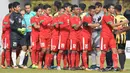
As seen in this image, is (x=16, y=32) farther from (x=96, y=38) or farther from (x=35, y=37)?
(x=96, y=38)

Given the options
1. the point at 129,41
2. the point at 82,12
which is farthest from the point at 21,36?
the point at 129,41

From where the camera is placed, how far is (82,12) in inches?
773

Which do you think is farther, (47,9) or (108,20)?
(47,9)

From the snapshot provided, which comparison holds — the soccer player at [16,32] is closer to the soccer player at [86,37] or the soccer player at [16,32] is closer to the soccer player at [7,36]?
the soccer player at [7,36]

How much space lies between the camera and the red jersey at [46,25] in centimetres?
1925

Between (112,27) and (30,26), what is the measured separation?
334 cm

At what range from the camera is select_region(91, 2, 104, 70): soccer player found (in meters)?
19.6

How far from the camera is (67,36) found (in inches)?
749

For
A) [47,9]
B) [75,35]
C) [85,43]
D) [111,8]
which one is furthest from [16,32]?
[111,8]

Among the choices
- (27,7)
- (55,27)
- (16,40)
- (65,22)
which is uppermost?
(27,7)

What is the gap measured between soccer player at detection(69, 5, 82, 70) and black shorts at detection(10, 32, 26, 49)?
61.5 inches

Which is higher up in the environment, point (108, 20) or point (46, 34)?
point (108, 20)

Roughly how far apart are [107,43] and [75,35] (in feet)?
3.64

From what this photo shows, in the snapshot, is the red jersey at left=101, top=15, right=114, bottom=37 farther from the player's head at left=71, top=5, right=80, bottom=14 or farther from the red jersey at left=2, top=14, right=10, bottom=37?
the red jersey at left=2, top=14, right=10, bottom=37
